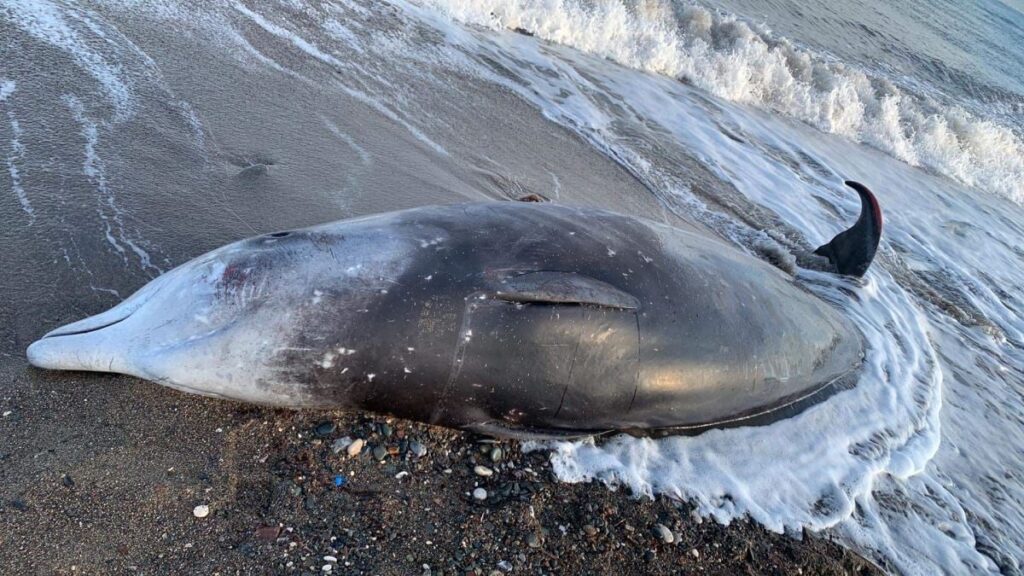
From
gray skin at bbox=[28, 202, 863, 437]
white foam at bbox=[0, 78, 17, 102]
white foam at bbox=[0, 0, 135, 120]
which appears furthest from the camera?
white foam at bbox=[0, 0, 135, 120]

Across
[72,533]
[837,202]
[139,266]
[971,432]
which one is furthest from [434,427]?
[837,202]

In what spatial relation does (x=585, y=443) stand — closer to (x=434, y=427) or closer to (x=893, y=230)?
(x=434, y=427)

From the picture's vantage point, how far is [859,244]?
659cm

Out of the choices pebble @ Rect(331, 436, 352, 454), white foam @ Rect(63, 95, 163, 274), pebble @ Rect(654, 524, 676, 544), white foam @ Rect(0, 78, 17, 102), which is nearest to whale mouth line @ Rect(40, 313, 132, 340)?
white foam @ Rect(63, 95, 163, 274)

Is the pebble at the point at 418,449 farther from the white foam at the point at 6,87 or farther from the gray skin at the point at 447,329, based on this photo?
the white foam at the point at 6,87

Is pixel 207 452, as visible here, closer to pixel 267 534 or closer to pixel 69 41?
pixel 267 534

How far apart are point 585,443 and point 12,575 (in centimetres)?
274

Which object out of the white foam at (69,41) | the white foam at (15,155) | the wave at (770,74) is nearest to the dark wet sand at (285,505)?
the white foam at (15,155)

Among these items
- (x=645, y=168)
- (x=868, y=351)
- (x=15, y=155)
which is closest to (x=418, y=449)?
(x=15, y=155)

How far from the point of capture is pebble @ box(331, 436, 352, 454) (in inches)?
139

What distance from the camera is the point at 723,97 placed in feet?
38.4

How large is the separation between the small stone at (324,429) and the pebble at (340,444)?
0.21ft

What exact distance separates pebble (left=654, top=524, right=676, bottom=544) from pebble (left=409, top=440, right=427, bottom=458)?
1.30 metres

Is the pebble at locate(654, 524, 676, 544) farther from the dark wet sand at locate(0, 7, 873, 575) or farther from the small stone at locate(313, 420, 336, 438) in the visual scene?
the small stone at locate(313, 420, 336, 438)
